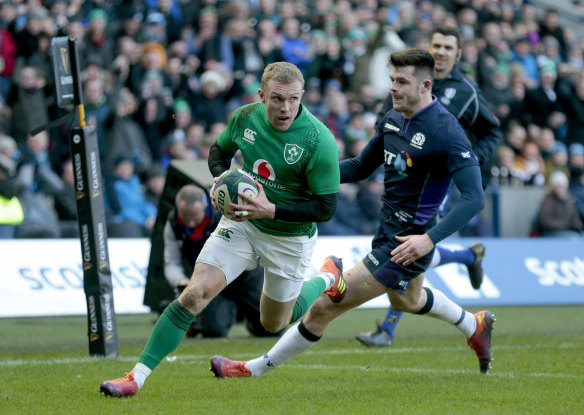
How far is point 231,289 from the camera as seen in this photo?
34.2 ft

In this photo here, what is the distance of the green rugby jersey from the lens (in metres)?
6.40

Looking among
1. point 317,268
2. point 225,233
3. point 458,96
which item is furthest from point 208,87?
point 225,233

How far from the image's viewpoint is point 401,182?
7.30m

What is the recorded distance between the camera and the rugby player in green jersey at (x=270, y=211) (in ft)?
20.7

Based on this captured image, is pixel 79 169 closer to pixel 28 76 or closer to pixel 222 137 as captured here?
pixel 222 137

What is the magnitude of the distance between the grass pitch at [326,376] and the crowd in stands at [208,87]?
2942mm

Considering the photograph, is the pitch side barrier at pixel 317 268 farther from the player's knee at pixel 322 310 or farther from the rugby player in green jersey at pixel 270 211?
the rugby player in green jersey at pixel 270 211

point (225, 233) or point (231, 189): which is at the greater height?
point (231, 189)

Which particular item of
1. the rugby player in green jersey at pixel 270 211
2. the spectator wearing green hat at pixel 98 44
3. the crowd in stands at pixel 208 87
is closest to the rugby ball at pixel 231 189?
the rugby player in green jersey at pixel 270 211

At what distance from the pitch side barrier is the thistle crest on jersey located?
5637 millimetres

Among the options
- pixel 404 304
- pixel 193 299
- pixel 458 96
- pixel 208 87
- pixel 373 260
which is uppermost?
pixel 458 96

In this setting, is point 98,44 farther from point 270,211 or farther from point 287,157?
point 270,211

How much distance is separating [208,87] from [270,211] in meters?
10.1

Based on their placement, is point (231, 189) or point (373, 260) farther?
point (373, 260)
